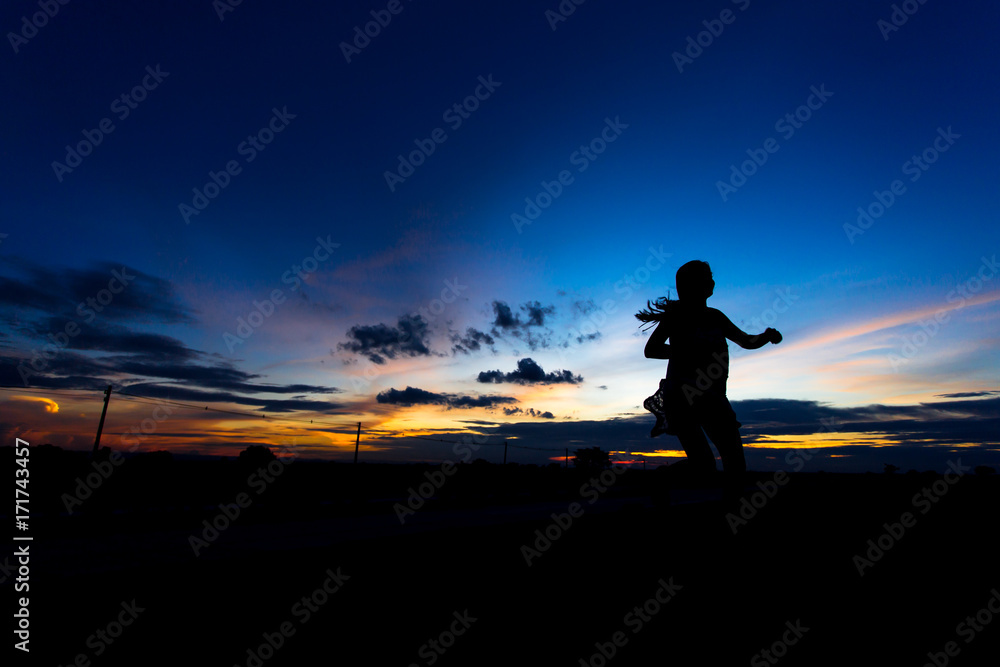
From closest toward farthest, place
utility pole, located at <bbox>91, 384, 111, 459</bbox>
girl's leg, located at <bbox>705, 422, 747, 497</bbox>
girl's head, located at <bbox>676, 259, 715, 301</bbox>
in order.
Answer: girl's leg, located at <bbox>705, 422, 747, 497</bbox> → girl's head, located at <bbox>676, 259, 715, 301</bbox> → utility pole, located at <bbox>91, 384, 111, 459</bbox>

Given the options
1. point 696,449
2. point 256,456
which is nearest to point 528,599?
point 696,449

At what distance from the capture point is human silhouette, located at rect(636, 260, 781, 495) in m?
3.62

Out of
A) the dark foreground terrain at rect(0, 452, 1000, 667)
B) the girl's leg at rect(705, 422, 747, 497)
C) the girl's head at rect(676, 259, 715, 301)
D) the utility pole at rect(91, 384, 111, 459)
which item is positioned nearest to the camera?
the dark foreground terrain at rect(0, 452, 1000, 667)

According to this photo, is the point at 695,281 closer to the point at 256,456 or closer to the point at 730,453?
the point at 730,453

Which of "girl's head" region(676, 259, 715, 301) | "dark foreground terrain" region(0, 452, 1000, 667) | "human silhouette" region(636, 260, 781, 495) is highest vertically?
"girl's head" region(676, 259, 715, 301)

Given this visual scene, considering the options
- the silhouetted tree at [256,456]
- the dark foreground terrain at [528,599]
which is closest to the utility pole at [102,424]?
the silhouetted tree at [256,456]

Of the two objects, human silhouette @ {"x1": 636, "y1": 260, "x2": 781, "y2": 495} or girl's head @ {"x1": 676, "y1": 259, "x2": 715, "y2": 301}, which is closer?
human silhouette @ {"x1": 636, "y1": 260, "x2": 781, "y2": 495}

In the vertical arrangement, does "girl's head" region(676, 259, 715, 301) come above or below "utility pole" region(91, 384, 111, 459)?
below

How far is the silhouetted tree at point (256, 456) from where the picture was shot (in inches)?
1357

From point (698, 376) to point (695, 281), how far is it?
31.5 inches

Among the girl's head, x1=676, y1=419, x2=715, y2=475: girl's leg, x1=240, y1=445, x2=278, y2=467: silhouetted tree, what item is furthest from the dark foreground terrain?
x1=240, y1=445, x2=278, y2=467: silhouetted tree

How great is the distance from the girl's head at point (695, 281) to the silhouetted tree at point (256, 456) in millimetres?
35443

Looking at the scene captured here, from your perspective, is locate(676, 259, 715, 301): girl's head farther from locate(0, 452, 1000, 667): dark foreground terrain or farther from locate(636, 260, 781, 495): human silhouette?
locate(0, 452, 1000, 667): dark foreground terrain

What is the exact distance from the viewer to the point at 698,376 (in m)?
3.68
